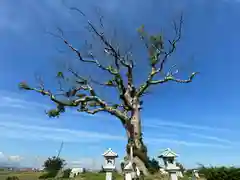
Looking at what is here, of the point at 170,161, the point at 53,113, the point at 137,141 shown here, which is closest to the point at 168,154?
the point at 170,161

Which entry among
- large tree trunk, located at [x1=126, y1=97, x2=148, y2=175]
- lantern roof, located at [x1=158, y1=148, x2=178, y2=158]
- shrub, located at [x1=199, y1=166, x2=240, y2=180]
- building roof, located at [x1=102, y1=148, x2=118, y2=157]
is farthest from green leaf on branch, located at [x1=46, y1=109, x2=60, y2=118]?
shrub, located at [x1=199, y1=166, x2=240, y2=180]

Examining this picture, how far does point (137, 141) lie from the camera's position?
14594mm

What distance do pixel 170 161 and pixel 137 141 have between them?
4.06m

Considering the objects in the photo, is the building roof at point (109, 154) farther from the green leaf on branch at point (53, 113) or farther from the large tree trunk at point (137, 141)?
the green leaf on branch at point (53, 113)

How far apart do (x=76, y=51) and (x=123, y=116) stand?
5.66 meters

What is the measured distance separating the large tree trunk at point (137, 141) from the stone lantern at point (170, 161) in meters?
3.54

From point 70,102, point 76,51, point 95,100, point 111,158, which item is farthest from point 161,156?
point 76,51

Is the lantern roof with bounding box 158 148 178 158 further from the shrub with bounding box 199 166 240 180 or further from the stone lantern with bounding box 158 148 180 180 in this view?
the shrub with bounding box 199 166 240 180

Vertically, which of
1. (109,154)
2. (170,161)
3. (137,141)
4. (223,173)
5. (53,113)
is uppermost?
(53,113)

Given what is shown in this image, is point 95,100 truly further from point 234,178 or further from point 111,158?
point 234,178

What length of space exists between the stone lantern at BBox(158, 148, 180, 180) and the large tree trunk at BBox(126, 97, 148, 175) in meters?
3.54

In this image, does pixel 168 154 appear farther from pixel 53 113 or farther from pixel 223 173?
pixel 53 113

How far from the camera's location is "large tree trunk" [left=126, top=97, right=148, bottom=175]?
1427 centimetres

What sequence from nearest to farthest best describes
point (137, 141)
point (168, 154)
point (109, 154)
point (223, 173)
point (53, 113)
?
1. point (168, 154)
2. point (223, 173)
3. point (109, 154)
4. point (137, 141)
5. point (53, 113)
